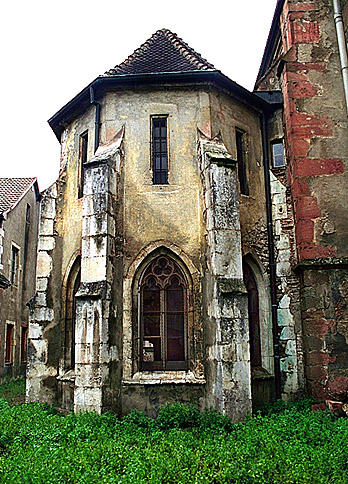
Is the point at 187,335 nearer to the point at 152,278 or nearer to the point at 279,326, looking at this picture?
the point at 152,278

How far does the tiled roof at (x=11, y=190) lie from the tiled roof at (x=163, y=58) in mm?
10125

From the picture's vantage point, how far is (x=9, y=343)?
810 inches

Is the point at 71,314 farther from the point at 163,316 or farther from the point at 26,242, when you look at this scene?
the point at 26,242

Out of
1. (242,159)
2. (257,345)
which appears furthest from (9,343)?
(242,159)

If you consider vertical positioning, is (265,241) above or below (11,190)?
below

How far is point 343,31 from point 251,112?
10.2 ft

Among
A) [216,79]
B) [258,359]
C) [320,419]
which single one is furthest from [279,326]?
[216,79]

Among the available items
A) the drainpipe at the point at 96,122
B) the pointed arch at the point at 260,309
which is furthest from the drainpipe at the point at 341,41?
the drainpipe at the point at 96,122

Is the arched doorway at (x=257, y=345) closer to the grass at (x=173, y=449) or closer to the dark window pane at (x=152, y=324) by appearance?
the grass at (x=173, y=449)

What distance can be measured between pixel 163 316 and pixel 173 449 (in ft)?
13.9

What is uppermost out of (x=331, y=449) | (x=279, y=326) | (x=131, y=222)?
(x=131, y=222)

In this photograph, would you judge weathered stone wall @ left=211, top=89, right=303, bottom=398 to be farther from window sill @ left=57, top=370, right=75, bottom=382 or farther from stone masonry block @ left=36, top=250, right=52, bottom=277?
stone masonry block @ left=36, top=250, right=52, bottom=277

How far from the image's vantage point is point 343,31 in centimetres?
1144

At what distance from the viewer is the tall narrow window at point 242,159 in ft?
41.7
